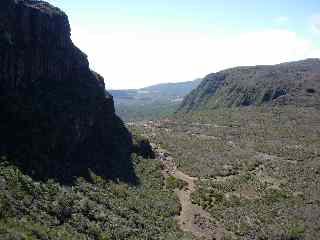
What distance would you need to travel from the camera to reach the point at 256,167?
262 ft

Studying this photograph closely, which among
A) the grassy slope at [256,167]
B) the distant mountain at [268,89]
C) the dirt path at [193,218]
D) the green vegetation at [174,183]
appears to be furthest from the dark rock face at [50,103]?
the distant mountain at [268,89]

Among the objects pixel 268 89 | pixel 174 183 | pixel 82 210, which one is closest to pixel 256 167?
pixel 174 183

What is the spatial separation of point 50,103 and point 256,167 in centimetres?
3906

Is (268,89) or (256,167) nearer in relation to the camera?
(256,167)

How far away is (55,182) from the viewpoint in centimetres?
4622

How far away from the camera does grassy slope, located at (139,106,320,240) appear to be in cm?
5519

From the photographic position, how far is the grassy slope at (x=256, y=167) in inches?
2173

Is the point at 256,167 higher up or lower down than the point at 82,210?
lower down

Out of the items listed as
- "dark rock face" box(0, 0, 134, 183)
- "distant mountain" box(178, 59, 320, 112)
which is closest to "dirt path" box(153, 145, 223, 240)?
"dark rock face" box(0, 0, 134, 183)

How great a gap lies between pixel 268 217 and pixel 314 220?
16.5ft

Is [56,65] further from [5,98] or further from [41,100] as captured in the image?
[5,98]

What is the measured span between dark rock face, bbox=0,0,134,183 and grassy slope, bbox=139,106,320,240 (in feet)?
46.4

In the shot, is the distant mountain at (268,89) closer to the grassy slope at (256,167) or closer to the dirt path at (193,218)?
the grassy slope at (256,167)

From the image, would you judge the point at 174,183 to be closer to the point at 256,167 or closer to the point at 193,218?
the point at 193,218
